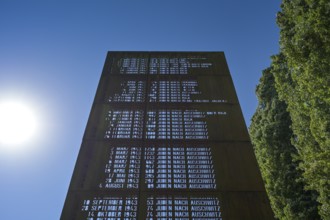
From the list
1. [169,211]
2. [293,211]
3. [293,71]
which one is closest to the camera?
[169,211]

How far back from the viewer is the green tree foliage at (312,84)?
7.79m

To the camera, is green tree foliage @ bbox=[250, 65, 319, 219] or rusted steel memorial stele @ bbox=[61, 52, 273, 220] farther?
green tree foliage @ bbox=[250, 65, 319, 219]

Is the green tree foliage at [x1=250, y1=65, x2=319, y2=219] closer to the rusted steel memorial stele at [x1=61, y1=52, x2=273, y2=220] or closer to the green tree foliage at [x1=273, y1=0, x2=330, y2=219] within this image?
the green tree foliage at [x1=273, y1=0, x2=330, y2=219]

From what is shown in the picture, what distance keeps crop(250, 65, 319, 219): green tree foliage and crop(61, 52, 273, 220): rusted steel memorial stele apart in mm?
4729

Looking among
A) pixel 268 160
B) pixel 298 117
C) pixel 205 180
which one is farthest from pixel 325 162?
pixel 268 160

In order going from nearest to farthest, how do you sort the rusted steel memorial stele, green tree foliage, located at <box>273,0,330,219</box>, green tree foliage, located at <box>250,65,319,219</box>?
the rusted steel memorial stele, green tree foliage, located at <box>273,0,330,219</box>, green tree foliage, located at <box>250,65,319,219</box>

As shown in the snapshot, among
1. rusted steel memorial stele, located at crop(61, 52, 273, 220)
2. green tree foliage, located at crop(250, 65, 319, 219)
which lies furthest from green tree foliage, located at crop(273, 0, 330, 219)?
green tree foliage, located at crop(250, 65, 319, 219)

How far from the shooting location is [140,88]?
1010cm

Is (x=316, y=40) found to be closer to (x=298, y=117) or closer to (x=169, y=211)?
(x=298, y=117)

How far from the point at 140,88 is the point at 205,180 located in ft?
14.9

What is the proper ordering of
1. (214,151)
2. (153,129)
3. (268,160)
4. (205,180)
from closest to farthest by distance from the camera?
(205,180), (214,151), (153,129), (268,160)

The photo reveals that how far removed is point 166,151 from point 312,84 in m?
5.19

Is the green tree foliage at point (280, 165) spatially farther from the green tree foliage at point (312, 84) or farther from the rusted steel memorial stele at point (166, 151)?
the rusted steel memorial stele at point (166, 151)

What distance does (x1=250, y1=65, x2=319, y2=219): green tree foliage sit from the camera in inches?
457
